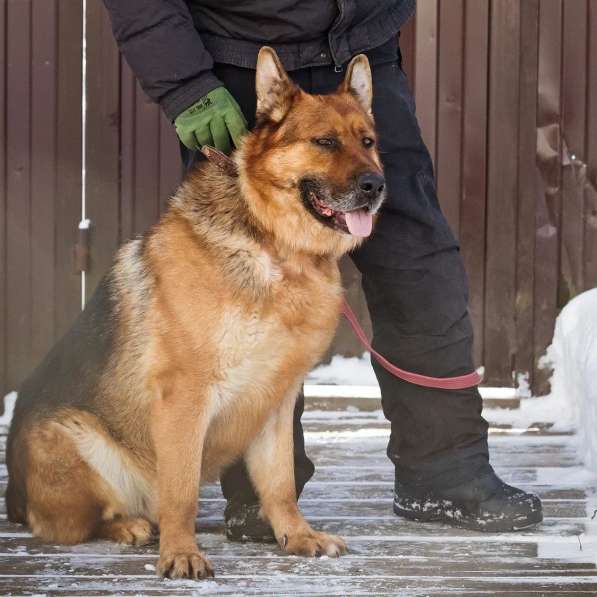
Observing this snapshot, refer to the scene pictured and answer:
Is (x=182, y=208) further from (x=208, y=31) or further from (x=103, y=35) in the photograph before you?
(x=103, y=35)

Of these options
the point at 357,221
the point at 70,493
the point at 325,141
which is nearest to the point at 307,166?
the point at 325,141

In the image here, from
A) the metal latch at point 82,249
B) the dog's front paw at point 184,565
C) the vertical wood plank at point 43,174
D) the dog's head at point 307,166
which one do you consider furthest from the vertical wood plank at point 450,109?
the dog's front paw at point 184,565

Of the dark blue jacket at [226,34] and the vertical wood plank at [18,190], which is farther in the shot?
the vertical wood plank at [18,190]

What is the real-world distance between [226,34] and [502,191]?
2605mm

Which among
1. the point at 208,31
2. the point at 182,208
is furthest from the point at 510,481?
the point at 208,31

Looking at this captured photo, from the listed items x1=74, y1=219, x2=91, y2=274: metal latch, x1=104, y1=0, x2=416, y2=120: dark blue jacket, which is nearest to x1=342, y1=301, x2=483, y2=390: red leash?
x1=104, y1=0, x2=416, y2=120: dark blue jacket

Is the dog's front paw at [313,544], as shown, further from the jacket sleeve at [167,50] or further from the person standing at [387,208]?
the jacket sleeve at [167,50]

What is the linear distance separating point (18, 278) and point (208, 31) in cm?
267

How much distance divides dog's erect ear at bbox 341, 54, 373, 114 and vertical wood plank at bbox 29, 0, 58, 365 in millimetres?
2688

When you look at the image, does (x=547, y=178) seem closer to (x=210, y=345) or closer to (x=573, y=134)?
(x=573, y=134)

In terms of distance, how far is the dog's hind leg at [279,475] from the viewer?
3301 mm

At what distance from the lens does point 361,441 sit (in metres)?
4.95

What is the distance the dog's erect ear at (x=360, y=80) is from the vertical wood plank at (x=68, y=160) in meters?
2.63

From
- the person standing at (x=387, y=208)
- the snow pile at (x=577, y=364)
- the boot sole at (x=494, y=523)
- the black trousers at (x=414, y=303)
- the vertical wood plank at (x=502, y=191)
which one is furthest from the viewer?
the vertical wood plank at (x=502, y=191)
